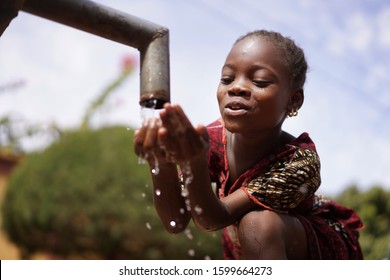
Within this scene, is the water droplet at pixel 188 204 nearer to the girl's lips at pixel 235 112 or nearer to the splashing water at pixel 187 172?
the splashing water at pixel 187 172

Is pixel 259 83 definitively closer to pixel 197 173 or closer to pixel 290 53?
pixel 290 53

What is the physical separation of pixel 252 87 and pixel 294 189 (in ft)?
1.14

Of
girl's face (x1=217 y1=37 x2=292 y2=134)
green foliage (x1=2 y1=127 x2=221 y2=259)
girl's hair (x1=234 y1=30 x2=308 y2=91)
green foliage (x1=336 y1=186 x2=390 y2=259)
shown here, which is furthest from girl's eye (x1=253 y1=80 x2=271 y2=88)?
green foliage (x1=2 y1=127 x2=221 y2=259)

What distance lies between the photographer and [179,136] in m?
1.43

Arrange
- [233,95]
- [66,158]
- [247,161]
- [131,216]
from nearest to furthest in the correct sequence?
[233,95], [247,161], [131,216], [66,158]

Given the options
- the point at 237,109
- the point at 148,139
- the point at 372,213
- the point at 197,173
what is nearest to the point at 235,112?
the point at 237,109

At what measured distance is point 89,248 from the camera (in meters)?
8.59

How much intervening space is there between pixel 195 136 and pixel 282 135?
60 cm

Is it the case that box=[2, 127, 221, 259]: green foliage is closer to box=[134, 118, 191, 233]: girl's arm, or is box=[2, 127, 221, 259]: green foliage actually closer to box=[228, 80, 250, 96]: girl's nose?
box=[134, 118, 191, 233]: girl's arm

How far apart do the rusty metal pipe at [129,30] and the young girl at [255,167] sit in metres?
0.18

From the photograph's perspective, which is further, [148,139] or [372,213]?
[372,213]

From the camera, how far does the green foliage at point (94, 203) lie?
7.95m
